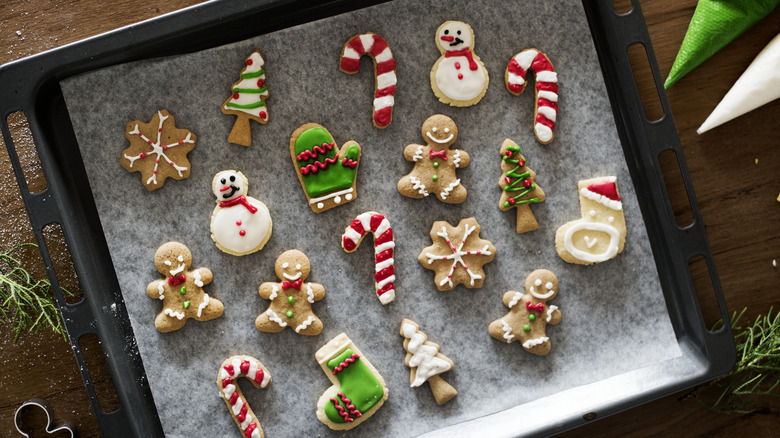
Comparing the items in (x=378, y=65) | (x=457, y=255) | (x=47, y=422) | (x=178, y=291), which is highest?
(x=378, y=65)

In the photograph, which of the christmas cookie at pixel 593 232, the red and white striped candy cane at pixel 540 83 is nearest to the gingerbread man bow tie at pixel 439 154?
the red and white striped candy cane at pixel 540 83

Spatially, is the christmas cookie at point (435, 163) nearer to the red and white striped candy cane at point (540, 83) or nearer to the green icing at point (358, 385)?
the red and white striped candy cane at point (540, 83)

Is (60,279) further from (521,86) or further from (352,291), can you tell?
(521,86)

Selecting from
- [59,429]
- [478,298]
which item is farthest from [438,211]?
[59,429]

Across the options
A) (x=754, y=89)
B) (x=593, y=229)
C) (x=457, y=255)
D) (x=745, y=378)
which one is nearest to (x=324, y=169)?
(x=457, y=255)

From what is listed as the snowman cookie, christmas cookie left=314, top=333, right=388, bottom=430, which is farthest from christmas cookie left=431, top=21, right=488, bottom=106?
christmas cookie left=314, top=333, right=388, bottom=430

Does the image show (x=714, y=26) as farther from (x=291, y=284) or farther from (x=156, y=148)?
(x=156, y=148)

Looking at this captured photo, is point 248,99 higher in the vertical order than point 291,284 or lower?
higher
